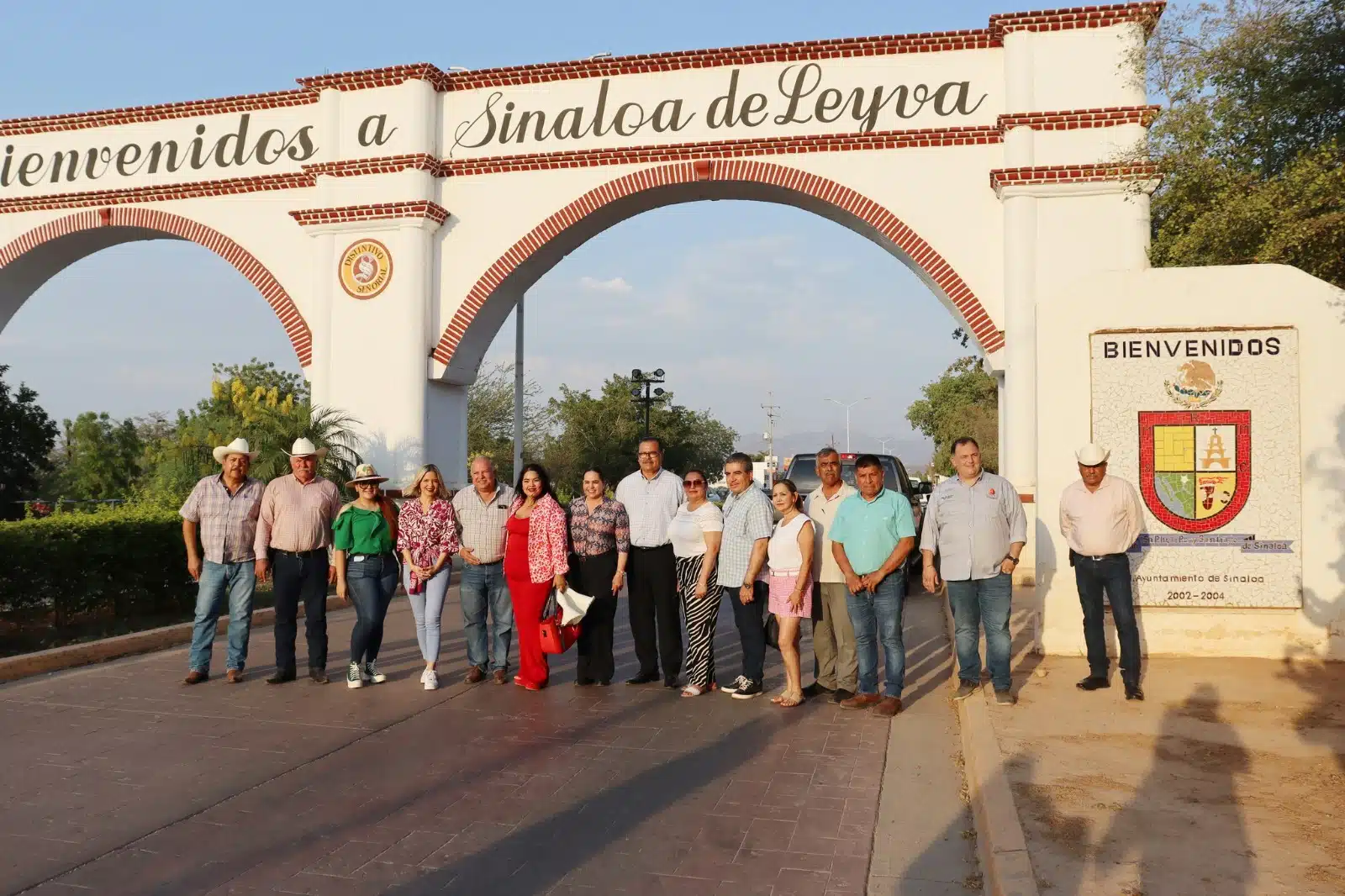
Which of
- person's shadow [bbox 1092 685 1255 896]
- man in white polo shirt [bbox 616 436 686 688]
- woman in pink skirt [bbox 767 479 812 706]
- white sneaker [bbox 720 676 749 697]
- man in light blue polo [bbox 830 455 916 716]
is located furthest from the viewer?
man in white polo shirt [bbox 616 436 686 688]

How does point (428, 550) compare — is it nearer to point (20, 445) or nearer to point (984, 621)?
point (984, 621)

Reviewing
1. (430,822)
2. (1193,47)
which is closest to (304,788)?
(430,822)

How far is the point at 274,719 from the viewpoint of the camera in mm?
6695

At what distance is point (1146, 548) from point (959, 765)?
307 centimetres

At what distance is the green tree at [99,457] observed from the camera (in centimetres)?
3522

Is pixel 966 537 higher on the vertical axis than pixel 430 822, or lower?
higher

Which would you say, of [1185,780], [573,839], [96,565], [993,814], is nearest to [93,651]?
[96,565]

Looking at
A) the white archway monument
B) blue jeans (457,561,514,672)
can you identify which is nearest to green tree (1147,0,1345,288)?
the white archway monument

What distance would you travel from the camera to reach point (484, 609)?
8.05m

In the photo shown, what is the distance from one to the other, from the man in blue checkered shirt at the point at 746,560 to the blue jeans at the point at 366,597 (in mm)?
2497

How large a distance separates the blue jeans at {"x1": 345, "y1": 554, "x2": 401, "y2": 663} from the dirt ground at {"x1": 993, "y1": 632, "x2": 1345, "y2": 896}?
4.34 meters

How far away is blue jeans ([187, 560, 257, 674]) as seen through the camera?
788 cm

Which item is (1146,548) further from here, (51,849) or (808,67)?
(808,67)

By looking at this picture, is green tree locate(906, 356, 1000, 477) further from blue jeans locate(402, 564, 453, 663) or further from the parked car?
blue jeans locate(402, 564, 453, 663)
